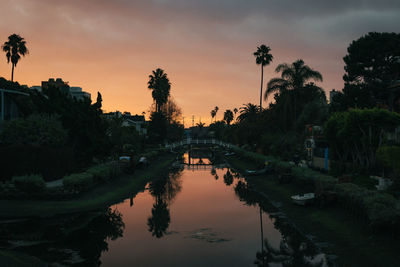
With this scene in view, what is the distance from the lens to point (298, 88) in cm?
6366

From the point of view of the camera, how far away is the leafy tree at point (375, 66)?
48875mm

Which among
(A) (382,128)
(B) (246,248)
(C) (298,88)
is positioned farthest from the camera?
(C) (298,88)

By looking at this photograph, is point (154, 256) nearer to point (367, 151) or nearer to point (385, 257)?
point (385, 257)

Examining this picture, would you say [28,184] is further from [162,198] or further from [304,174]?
[304,174]

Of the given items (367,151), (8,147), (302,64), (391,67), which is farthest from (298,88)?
(8,147)

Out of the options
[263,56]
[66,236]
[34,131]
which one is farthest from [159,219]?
[263,56]

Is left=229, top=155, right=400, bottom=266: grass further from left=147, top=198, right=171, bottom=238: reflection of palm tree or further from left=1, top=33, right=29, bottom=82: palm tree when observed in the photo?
left=1, top=33, right=29, bottom=82: palm tree

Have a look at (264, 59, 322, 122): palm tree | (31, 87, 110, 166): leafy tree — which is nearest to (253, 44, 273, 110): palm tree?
(264, 59, 322, 122): palm tree

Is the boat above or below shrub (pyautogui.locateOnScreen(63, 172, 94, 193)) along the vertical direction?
below

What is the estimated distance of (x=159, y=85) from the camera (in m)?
105

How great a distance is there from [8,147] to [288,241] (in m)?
25.3

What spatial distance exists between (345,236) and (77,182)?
72.8 ft

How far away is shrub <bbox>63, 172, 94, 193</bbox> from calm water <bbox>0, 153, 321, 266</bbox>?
3446mm

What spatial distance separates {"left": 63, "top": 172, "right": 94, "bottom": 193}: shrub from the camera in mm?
30656
